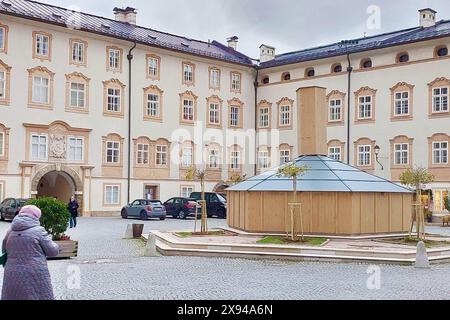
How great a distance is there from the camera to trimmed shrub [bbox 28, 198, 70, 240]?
A: 54.4ft

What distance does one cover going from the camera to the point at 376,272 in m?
14.8

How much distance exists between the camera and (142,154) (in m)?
41.9

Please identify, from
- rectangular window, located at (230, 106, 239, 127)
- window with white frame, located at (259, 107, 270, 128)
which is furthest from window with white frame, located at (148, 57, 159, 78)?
window with white frame, located at (259, 107, 270, 128)

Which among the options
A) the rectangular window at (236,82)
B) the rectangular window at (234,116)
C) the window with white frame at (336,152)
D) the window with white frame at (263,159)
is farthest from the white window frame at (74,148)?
the window with white frame at (336,152)

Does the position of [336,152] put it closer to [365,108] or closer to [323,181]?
[365,108]

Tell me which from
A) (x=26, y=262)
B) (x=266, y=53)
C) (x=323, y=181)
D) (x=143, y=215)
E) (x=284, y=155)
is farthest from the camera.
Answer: (x=266, y=53)

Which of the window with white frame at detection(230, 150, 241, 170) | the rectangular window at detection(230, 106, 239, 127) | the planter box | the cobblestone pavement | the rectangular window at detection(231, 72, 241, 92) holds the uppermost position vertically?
the rectangular window at detection(231, 72, 241, 92)

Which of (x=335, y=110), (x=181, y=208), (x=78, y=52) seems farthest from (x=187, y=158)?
(x=335, y=110)

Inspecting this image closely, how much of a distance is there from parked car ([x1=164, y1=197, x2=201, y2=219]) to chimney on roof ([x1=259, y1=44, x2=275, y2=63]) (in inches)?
639

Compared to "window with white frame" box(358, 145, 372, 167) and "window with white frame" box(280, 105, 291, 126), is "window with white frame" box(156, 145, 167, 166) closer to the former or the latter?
"window with white frame" box(280, 105, 291, 126)

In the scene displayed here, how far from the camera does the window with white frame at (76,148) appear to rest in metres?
38.4

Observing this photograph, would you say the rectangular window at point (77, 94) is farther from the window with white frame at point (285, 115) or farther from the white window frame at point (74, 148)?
the window with white frame at point (285, 115)

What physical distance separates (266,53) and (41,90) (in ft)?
62.4
